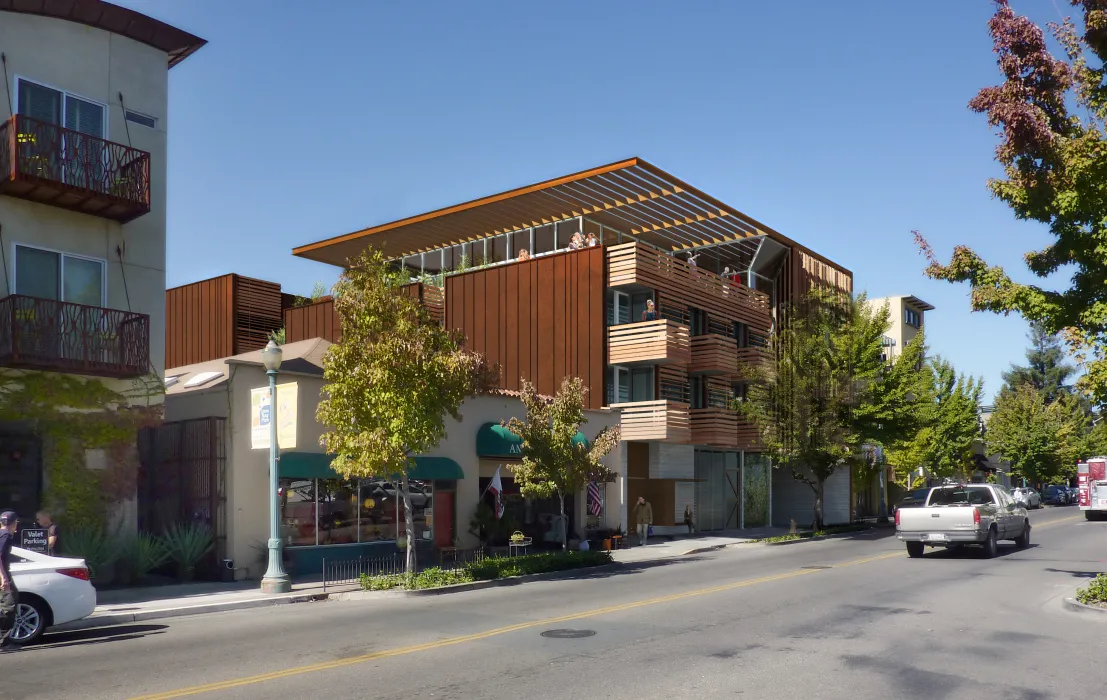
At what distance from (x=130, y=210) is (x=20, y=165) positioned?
8.38 feet

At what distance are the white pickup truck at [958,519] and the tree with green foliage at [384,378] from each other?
1196 cm

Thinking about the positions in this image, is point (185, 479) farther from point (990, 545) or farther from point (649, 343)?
point (990, 545)

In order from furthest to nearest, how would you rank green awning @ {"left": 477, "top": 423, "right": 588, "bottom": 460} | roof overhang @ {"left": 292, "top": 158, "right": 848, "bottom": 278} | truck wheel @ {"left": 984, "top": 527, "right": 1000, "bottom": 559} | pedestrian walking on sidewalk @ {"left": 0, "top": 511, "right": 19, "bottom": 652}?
roof overhang @ {"left": 292, "top": 158, "right": 848, "bottom": 278}, green awning @ {"left": 477, "top": 423, "right": 588, "bottom": 460}, truck wheel @ {"left": 984, "top": 527, "right": 1000, "bottom": 559}, pedestrian walking on sidewalk @ {"left": 0, "top": 511, "right": 19, "bottom": 652}

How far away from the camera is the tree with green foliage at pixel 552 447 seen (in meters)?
23.5

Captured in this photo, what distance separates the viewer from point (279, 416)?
20.6 metres

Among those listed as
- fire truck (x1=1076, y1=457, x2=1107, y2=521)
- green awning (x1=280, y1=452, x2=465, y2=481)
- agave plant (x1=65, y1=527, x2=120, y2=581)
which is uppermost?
green awning (x1=280, y1=452, x2=465, y2=481)

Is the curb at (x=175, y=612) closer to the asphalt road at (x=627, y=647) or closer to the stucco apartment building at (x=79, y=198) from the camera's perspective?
the asphalt road at (x=627, y=647)

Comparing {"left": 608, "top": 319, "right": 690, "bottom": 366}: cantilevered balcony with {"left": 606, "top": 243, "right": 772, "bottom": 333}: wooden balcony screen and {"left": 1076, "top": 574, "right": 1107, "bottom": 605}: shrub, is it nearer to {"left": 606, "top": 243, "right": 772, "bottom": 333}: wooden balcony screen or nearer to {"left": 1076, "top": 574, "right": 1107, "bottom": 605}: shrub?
{"left": 606, "top": 243, "right": 772, "bottom": 333}: wooden balcony screen

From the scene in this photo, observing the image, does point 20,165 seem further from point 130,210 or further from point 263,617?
point 263,617

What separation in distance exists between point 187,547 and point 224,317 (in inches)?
934

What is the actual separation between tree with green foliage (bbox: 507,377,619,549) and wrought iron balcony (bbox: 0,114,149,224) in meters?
10.3

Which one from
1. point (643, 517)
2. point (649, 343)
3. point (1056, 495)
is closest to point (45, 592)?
point (643, 517)

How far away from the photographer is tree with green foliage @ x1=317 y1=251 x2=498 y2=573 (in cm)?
1997

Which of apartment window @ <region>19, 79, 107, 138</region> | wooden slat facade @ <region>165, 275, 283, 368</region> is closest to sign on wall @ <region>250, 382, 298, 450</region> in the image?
apartment window @ <region>19, 79, 107, 138</region>
